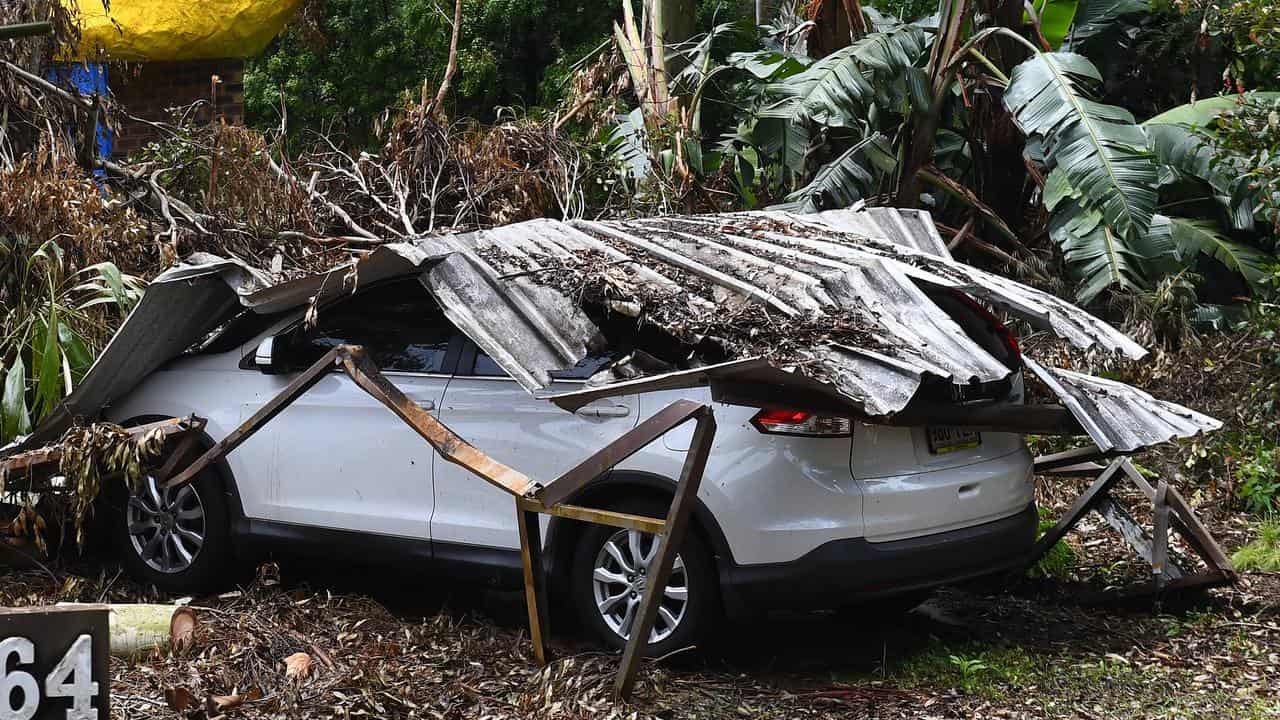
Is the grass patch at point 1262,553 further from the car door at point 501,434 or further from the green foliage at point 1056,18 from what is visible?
the green foliage at point 1056,18

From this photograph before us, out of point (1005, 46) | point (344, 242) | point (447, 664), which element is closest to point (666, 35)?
point (1005, 46)

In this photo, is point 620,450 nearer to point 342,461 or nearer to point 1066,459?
point 342,461

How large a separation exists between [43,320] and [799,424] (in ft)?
14.3

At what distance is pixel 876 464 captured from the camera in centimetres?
539

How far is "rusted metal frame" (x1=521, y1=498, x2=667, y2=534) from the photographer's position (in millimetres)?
5020

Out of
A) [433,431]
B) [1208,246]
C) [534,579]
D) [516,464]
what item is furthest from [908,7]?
[534,579]

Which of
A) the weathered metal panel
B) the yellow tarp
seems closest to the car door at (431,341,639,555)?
the weathered metal panel

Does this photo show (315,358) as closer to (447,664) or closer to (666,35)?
(447,664)

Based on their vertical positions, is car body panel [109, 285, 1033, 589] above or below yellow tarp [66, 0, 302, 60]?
below

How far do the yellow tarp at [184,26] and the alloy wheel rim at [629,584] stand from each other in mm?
10416

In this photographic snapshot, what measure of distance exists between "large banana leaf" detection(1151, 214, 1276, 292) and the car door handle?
19.3 feet

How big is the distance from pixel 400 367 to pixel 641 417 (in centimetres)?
140

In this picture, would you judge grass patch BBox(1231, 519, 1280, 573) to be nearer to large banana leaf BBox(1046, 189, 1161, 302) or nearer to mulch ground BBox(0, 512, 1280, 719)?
mulch ground BBox(0, 512, 1280, 719)

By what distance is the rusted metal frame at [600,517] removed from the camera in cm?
502
